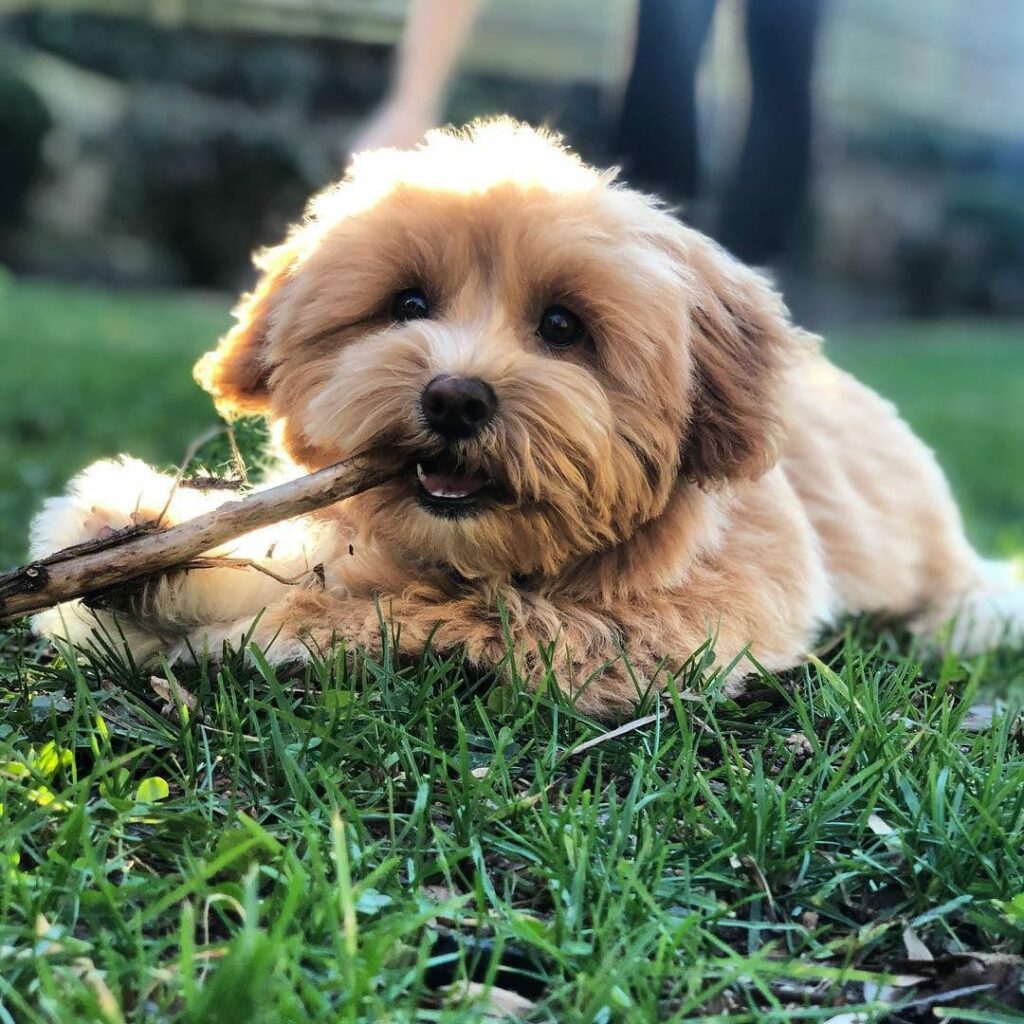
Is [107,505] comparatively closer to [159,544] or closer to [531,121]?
[159,544]

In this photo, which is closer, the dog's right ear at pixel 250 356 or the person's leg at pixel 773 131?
the dog's right ear at pixel 250 356

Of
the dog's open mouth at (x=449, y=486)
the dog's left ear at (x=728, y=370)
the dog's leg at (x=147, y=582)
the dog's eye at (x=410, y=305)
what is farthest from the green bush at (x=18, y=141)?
the dog's open mouth at (x=449, y=486)

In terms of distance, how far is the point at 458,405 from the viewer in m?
2.64

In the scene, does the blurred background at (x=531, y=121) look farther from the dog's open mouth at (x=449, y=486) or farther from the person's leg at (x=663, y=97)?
the dog's open mouth at (x=449, y=486)

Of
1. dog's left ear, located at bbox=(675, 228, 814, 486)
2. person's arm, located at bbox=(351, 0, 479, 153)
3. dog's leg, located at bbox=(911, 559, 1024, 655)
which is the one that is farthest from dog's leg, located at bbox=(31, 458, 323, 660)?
dog's leg, located at bbox=(911, 559, 1024, 655)

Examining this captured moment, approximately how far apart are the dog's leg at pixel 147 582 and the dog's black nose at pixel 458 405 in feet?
1.85

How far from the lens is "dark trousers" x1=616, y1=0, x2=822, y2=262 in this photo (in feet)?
15.0

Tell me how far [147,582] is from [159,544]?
0.21 meters

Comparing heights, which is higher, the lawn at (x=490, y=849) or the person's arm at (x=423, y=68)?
the person's arm at (x=423, y=68)

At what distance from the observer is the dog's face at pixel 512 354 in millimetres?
2695

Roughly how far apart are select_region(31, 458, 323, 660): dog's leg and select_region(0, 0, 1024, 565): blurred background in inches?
57.1

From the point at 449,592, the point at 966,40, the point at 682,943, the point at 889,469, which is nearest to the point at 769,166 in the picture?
the point at 889,469

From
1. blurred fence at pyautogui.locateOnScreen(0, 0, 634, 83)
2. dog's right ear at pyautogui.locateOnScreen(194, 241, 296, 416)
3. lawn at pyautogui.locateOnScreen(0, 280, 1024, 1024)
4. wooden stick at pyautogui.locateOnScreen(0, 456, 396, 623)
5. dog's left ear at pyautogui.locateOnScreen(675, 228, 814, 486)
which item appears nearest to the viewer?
lawn at pyautogui.locateOnScreen(0, 280, 1024, 1024)

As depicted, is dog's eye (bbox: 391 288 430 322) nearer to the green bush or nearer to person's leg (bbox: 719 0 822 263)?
person's leg (bbox: 719 0 822 263)
